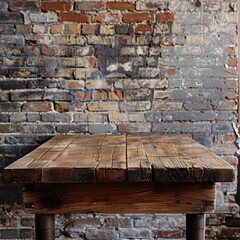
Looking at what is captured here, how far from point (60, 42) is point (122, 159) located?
112 cm

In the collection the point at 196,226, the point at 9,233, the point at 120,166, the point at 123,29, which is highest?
the point at 123,29

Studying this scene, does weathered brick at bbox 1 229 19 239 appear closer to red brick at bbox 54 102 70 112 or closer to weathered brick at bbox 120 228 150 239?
weathered brick at bbox 120 228 150 239

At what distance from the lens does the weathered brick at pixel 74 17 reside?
2.24 m

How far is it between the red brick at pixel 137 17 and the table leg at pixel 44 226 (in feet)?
4.42

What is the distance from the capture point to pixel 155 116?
2.27 m

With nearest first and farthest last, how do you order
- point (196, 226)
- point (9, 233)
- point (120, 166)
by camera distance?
point (120, 166) → point (196, 226) → point (9, 233)

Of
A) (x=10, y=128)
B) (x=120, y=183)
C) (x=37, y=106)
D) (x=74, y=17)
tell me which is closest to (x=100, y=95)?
(x=37, y=106)

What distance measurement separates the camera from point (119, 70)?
88.8 inches

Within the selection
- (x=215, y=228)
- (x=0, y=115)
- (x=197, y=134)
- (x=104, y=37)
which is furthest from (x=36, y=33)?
(x=215, y=228)

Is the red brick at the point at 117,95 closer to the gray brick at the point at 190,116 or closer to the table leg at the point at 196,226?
the gray brick at the point at 190,116

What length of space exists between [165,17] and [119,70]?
0.44 m

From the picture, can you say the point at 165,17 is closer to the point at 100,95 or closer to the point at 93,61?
the point at 93,61

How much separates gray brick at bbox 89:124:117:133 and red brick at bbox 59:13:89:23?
0.66 meters

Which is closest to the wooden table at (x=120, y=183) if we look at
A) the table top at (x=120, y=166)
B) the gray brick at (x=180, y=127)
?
the table top at (x=120, y=166)
